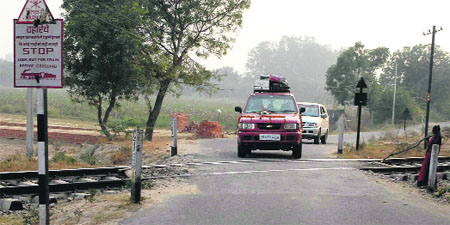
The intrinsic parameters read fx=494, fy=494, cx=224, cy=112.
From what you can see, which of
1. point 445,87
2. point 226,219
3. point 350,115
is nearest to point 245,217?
point 226,219

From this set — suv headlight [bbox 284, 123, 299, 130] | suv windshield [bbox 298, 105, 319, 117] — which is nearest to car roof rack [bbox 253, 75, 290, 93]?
suv headlight [bbox 284, 123, 299, 130]

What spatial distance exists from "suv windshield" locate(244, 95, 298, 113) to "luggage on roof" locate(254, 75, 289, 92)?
95 centimetres

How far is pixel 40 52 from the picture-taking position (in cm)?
632

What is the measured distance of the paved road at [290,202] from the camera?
728 cm

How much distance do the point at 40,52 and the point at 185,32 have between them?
22.5 meters

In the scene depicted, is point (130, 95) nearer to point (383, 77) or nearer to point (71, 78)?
point (71, 78)

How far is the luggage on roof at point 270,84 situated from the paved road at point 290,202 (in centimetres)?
538

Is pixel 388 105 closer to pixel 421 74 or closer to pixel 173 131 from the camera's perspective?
pixel 421 74

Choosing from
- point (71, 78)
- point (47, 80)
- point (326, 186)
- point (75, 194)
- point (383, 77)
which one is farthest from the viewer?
point (383, 77)

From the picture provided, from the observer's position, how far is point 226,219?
7156 millimetres

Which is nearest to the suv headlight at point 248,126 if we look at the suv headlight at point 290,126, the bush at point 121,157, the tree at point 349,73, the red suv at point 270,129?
the red suv at point 270,129

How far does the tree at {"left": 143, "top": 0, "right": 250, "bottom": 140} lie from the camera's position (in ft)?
89.9

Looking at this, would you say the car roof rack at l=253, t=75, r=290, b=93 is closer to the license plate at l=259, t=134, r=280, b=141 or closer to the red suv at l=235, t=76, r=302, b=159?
the red suv at l=235, t=76, r=302, b=159

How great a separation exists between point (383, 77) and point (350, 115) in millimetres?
27066
